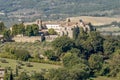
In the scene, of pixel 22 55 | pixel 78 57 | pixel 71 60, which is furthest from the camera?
pixel 22 55

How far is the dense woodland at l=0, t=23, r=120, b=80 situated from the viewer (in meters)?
48.2

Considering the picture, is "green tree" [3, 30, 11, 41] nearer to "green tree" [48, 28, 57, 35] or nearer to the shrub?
"green tree" [48, 28, 57, 35]

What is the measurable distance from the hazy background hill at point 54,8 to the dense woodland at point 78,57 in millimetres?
63109

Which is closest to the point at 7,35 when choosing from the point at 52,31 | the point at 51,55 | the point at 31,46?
the point at 31,46

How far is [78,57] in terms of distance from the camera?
179 feet

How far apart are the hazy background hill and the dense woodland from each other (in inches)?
2485

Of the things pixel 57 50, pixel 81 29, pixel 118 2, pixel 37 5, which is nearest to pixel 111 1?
pixel 118 2

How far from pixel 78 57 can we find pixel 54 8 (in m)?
96.8

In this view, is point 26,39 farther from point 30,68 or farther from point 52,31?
point 30,68

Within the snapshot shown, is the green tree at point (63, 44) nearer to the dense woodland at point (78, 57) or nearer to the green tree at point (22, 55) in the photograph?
the dense woodland at point (78, 57)

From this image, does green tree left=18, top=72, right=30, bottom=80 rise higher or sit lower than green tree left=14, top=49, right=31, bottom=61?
higher

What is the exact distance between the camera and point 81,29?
67062 millimetres

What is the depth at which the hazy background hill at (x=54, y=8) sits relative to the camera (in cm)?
13100

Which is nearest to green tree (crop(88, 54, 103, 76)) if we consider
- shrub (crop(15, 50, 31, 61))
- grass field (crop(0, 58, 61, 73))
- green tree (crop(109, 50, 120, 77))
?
green tree (crop(109, 50, 120, 77))
